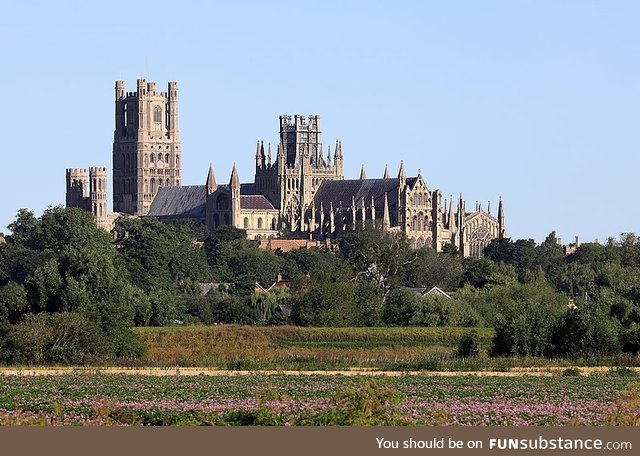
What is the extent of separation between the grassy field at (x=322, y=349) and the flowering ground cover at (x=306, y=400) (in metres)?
6.38

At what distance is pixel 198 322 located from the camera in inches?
3839

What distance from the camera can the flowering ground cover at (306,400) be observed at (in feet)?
106

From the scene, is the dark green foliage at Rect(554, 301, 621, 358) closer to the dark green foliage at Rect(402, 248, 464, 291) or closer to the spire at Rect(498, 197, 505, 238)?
the dark green foliage at Rect(402, 248, 464, 291)

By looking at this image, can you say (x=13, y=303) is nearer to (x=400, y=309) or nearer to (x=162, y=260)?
(x=400, y=309)

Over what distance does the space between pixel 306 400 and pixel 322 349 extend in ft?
121

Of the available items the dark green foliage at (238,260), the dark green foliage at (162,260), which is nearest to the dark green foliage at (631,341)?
the dark green foliage at (162,260)

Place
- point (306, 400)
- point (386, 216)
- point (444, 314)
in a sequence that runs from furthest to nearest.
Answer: point (386, 216) < point (444, 314) < point (306, 400)

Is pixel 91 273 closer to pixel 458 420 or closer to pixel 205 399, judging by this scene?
pixel 205 399

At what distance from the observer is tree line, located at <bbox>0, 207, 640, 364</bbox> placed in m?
66.8

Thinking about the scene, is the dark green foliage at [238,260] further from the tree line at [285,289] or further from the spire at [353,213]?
the spire at [353,213]

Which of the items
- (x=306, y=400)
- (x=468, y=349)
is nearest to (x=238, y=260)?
(x=468, y=349)

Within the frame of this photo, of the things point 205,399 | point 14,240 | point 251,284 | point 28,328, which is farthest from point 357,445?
point 14,240

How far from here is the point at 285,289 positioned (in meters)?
113

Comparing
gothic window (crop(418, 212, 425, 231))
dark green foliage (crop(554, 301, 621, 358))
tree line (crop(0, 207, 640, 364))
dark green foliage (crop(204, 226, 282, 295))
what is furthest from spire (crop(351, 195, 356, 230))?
dark green foliage (crop(554, 301, 621, 358))
